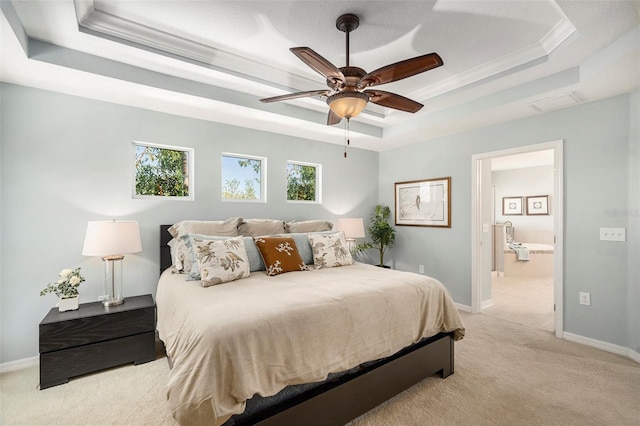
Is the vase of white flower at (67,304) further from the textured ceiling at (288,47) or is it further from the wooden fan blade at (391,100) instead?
the wooden fan blade at (391,100)

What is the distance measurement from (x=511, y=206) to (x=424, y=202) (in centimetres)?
483

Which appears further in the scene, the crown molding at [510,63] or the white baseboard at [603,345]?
the white baseboard at [603,345]

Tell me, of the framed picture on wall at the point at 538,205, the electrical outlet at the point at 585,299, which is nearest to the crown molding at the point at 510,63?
the electrical outlet at the point at 585,299

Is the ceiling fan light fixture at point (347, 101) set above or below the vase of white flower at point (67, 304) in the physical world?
above

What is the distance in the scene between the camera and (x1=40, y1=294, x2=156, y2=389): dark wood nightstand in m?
2.26

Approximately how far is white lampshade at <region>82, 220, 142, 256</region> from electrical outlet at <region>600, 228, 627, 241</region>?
452cm

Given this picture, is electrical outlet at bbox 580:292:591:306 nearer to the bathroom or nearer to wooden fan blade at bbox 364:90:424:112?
the bathroom

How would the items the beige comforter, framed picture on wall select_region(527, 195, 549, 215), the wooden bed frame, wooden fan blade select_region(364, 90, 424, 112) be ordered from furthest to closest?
framed picture on wall select_region(527, 195, 549, 215)
wooden fan blade select_region(364, 90, 424, 112)
the wooden bed frame
the beige comforter

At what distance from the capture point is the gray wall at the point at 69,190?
257 centimetres

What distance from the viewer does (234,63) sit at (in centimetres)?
280

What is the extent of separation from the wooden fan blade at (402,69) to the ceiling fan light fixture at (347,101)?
0.10 metres

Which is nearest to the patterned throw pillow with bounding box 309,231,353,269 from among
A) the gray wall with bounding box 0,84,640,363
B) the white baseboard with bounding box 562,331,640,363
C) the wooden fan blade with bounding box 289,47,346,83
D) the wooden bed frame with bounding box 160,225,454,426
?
the wooden bed frame with bounding box 160,225,454,426

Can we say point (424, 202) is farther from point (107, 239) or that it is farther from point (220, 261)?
point (107, 239)

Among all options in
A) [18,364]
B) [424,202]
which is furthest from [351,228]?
[18,364]
